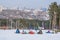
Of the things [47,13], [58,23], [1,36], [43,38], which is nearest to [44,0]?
[47,13]

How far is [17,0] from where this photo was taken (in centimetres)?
187

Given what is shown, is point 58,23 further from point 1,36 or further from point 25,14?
point 1,36

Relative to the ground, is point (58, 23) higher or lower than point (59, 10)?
lower

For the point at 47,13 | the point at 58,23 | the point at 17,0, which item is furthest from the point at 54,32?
the point at 17,0

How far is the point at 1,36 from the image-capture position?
185 centimetres

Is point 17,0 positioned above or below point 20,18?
above

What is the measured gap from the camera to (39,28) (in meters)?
1.88

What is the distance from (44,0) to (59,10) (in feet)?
0.65

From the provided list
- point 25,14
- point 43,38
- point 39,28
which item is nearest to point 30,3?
point 25,14

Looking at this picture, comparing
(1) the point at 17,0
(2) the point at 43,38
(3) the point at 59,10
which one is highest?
(1) the point at 17,0

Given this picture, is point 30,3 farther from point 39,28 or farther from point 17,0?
point 39,28

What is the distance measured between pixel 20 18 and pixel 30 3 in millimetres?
197

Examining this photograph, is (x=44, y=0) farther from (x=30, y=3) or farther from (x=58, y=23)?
(x=58, y=23)

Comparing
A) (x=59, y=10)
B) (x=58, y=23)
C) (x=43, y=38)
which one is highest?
(x=59, y=10)
